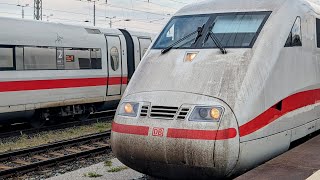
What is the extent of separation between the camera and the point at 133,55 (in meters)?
17.0

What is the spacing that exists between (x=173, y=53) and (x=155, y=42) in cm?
73

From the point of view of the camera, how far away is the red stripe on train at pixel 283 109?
542cm

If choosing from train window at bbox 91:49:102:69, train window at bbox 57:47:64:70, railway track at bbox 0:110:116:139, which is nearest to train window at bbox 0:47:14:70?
train window at bbox 57:47:64:70

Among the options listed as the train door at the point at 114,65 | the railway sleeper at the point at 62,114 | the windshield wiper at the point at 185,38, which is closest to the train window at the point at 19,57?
the railway sleeper at the point at 62,114

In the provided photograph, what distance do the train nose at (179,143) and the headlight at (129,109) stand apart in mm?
73

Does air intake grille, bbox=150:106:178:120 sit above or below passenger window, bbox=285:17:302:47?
below

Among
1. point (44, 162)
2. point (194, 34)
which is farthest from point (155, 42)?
point (44, 162)

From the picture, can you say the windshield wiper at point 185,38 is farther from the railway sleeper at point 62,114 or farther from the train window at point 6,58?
the railway sleeper at point 62,114

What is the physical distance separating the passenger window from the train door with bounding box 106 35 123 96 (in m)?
9.69

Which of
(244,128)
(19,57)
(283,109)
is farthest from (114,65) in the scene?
(244,128)

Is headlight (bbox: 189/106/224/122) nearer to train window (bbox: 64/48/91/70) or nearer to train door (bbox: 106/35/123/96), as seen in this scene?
train window (bbox: 64/48/91/70)

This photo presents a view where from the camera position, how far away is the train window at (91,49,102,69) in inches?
590

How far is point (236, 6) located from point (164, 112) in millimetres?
2255

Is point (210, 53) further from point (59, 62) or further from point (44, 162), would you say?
point (59, 62)
